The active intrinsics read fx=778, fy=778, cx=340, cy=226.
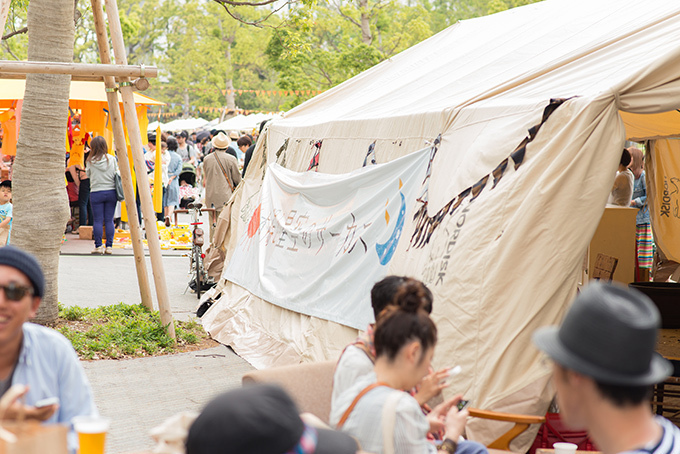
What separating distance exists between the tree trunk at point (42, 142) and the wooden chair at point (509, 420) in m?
5.54

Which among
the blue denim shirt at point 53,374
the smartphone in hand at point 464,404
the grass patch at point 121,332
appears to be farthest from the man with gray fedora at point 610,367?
the grass patch at point 121,332

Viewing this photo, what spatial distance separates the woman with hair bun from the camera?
9.87 ft

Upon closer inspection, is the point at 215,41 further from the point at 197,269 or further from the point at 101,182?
the point at 197,269

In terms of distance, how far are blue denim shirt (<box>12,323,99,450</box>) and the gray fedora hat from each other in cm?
189

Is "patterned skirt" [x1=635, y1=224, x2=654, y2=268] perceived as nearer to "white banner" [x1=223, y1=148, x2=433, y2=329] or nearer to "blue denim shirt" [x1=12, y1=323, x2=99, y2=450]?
"white banner" [x1=223, y1=148, x2=433, y2=329]

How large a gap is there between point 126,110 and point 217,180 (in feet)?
16.9

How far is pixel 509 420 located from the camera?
14.1 feet

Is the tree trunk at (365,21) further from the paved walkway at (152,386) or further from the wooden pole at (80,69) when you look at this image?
the wooden pole at (80,69)

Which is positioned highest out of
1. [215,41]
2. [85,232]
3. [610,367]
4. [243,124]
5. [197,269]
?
[215,41]

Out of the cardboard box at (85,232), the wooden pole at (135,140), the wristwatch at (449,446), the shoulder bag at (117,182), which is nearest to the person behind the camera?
the wristwatch at (449,446)

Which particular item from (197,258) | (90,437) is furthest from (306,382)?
(197,258)

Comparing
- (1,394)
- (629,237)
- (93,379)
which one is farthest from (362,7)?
(1,394)

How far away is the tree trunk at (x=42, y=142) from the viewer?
322 inches

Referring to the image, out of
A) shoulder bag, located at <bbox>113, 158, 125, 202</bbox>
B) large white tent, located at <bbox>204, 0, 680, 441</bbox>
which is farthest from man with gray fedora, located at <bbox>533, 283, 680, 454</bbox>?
shoulder bag, located at <bbox>113, 158, 125, 202</bbox>
